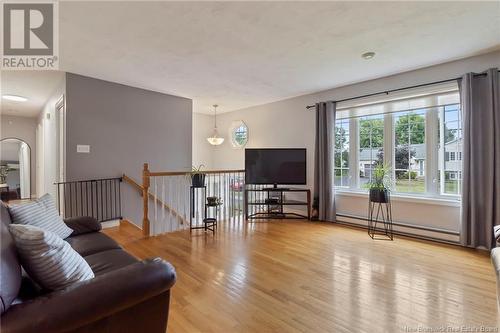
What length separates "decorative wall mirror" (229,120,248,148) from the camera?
6.30 metres

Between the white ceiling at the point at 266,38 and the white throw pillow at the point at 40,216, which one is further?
the white ceiling at the point at 266,38

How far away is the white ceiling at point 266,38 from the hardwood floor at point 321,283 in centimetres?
250

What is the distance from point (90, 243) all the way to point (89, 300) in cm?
127

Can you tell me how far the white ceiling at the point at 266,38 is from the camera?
2.17 meters

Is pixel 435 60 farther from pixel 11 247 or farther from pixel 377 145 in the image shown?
pixel 11 247

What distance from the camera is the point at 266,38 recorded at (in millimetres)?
2664

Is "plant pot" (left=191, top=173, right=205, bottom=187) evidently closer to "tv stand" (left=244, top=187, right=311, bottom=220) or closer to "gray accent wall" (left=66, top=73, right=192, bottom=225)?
"tv stand" (left=244, top=187, right=311, bottom=220)

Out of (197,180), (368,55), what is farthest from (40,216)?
(368,55)

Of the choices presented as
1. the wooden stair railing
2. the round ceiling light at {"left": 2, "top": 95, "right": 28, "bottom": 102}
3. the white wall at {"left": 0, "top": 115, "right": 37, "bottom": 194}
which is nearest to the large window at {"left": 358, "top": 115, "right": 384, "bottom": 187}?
the wooden stair railing

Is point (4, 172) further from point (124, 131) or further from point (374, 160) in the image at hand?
point (374, 160)

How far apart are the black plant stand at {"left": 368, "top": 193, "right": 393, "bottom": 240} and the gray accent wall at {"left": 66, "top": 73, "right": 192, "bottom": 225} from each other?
374cm

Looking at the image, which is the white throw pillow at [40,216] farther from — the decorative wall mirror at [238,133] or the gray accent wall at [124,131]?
the decorative wall mirror at [238,133]

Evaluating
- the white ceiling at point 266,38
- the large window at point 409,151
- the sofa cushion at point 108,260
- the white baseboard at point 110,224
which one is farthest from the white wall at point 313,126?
the sofa cushion at point 108,260

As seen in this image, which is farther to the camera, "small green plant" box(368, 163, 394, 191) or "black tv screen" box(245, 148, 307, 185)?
"black tv screen" box(245, 148, 307, 185)
